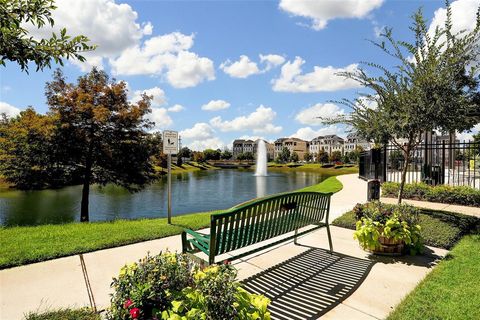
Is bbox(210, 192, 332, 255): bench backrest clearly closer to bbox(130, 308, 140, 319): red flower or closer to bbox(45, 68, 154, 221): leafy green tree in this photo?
bbox(130, 308, 140, 319): red flower

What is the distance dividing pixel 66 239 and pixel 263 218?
13.3ft

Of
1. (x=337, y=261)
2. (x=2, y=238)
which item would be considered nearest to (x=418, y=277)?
(x=337, y=261)

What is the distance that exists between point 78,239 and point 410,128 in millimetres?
7645

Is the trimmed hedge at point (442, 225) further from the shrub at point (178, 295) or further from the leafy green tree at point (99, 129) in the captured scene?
the leafy green tree at point (99, 129)

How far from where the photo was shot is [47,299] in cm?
339

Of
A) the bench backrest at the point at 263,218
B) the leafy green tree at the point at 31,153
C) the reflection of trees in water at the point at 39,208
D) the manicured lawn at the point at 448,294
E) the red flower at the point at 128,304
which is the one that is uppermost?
the leafy green tree at the point at 31,153

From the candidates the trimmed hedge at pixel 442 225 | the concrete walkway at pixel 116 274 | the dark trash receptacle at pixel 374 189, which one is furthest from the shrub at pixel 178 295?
the dark trash receptacle at pixel 374 189

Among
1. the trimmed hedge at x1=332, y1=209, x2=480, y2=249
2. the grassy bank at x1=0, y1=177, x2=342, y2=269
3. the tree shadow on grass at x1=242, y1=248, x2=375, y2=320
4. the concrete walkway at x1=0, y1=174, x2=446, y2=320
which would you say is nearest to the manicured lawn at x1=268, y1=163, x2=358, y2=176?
the trimmed hedge at x1=332, y1=209, x2=480, y2=249

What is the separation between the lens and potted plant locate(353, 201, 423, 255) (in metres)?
4.92

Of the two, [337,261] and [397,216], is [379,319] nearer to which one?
[337,261]

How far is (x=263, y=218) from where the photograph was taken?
4055 millimetres

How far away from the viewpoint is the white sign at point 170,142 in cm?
735

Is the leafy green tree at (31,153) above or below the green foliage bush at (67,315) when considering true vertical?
above

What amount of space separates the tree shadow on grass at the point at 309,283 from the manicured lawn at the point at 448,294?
677 mm
